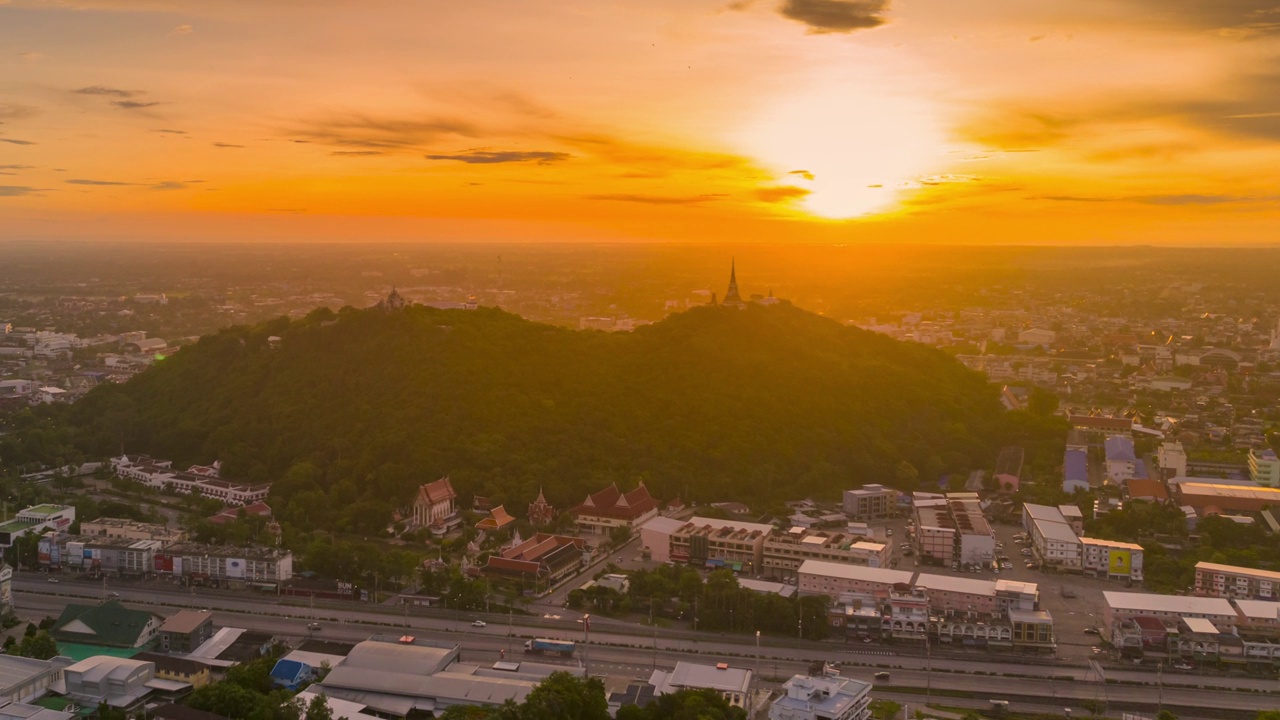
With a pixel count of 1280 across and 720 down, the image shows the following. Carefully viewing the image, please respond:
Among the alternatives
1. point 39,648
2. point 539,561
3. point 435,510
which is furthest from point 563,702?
point 435,510

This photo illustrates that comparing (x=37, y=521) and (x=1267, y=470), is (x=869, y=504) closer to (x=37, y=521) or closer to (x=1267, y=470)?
(x=1267, y=470)

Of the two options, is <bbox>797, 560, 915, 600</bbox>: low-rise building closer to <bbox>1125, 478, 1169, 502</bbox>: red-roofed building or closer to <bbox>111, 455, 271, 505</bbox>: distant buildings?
<bbox>1125, 478, 1169, 502</bbox>: red-roofed building

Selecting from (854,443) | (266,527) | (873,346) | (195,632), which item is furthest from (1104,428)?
(195,632)

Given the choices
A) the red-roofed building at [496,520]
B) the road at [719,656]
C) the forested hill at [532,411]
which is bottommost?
the road at [719,656]

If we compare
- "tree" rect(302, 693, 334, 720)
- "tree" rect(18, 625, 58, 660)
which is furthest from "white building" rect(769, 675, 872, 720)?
"tree" rect(18, 625, 58, 660)

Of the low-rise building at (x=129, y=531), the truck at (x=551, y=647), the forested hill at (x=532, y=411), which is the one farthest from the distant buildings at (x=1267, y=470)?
the low-rise building at (x=129, y=531)

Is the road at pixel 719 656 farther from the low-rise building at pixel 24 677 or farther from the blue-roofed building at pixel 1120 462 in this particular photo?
the blue-roofed building at pixel 1120 462

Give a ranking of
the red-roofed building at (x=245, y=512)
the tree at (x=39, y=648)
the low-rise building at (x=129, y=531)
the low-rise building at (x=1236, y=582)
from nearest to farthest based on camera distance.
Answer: the tree at (x=39, y=648) < the low-rise building at (x=1236, y=582) < the low-rise building at (x=129, y=531) < the red-roofed building at (x=245, y=512)
